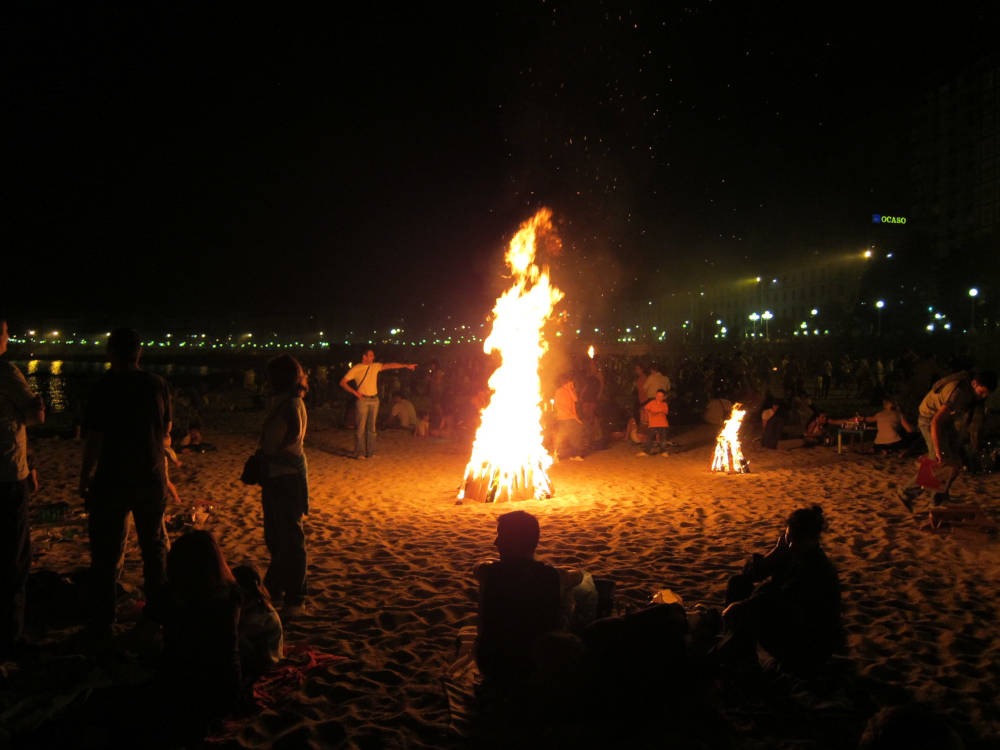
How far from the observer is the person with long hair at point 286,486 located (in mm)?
4977

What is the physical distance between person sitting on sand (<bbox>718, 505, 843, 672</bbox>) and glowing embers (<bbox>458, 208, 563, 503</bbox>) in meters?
5.62

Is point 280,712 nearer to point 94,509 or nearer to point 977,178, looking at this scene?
point 94,509

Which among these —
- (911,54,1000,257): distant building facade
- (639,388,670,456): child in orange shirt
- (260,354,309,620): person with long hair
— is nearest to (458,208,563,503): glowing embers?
(639,388,670,456): child in orange shirt

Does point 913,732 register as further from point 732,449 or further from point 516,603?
point 732,449

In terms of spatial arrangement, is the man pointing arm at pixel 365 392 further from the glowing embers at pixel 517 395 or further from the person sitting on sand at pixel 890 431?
the person sitting on sand at pixel 890 431

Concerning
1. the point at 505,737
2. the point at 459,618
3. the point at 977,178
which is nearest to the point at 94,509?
the point at 459,618

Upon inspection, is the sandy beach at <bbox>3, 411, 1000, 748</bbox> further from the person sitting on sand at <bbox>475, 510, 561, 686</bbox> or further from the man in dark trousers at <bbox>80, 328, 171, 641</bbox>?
the man in dark trousers at <bbox>80, 328, 171, 641</bbox>

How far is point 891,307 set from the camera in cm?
6869

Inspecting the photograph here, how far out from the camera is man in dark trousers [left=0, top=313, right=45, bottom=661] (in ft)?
13.1

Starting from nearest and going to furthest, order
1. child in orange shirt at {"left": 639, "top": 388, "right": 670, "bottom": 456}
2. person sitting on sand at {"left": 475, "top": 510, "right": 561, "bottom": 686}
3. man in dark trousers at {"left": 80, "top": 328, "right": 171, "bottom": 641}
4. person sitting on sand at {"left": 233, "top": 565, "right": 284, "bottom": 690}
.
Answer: person sitting on sand at {"left": 475, "top": 510, "right": 561, "bottom": 686}, person sitting on sand at {"left": 233, "top": 565, "right": 284, "bottom": 690}, man in dark trousers at {"left": 80, "top": 328, "right": 171, "bottom": 641}, child in orange shirt at {"left": 639, "top": 388, "right": 670, "bottom": 456}

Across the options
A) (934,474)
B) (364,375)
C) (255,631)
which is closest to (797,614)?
(255,631)

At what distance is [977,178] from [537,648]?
8915 cm

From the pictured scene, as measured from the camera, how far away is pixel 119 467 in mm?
4312

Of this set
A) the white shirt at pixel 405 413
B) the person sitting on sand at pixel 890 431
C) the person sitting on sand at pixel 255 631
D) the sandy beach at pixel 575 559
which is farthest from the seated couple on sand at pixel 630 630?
the white shirt at pixel 405 413
